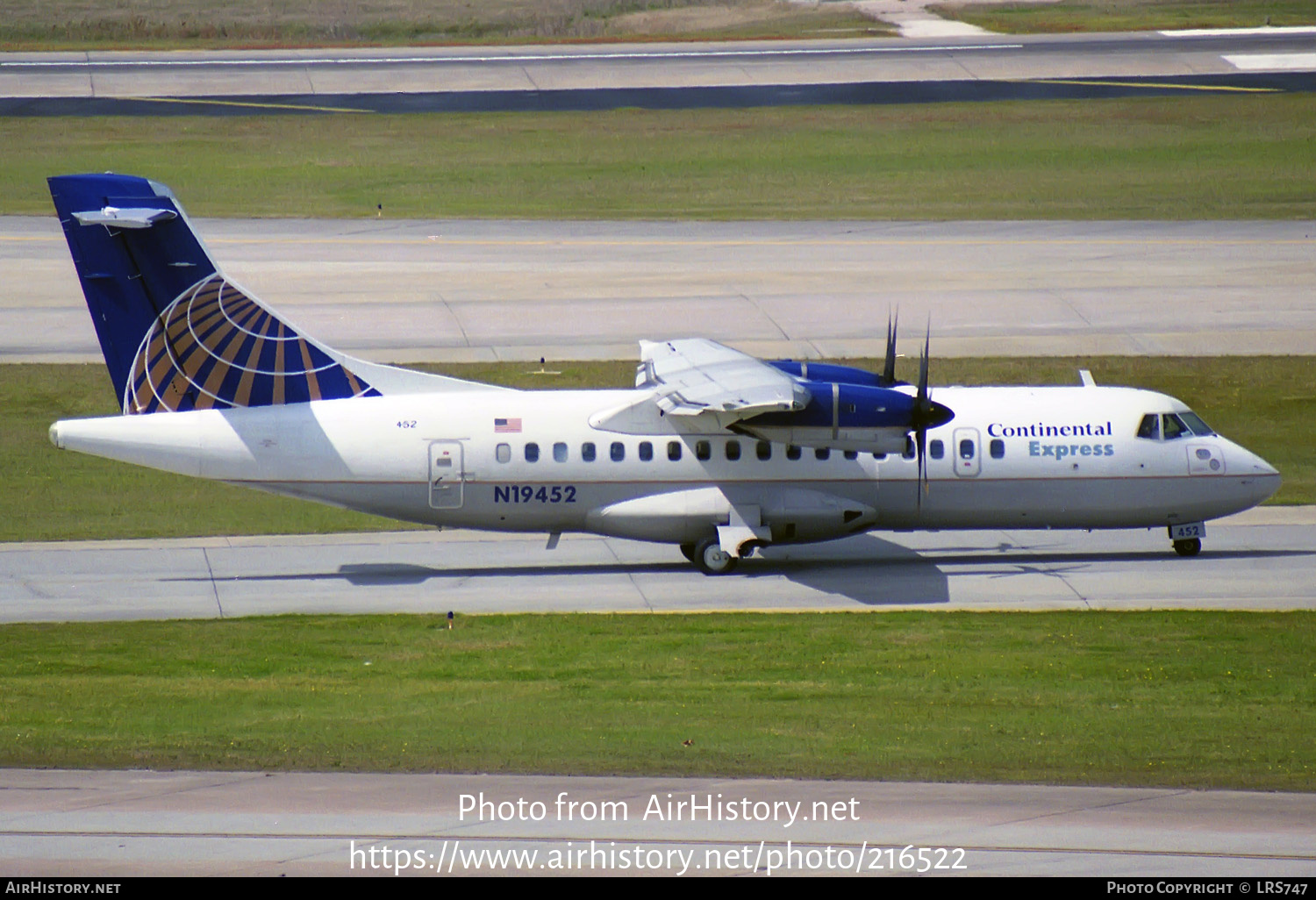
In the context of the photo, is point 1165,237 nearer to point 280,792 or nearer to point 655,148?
point 655,148

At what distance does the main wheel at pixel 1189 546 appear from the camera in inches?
1145

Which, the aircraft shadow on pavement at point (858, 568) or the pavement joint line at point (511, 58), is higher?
the pavement joint line at point (511, 58)

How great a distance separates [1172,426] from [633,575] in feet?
31.8

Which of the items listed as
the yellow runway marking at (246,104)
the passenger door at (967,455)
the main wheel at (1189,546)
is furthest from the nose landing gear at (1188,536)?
the yellow runway marking at (246,104)

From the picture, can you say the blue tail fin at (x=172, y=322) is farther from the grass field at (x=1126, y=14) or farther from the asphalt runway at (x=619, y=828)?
the grass field at (x=1126, y=14)

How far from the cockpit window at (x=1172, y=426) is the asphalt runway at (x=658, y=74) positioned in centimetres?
4216

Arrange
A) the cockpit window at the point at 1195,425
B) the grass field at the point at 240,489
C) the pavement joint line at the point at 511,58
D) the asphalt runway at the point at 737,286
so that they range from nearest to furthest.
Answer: the cockpit window at the point at 1195,425 < the grass field at the point at 240,489 < the asphalt runway at the point at 737,286 < the pavement joint line at the point at 511,58

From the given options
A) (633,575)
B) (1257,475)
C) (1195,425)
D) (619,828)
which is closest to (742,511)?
(633,575)

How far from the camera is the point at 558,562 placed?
1158 inches

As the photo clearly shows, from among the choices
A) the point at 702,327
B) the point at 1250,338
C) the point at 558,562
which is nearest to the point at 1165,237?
the point at 1250,338

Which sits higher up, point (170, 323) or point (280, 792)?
point (170, 323)

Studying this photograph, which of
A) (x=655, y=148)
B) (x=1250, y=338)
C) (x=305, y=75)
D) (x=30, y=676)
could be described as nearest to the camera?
(x=30, y=676)

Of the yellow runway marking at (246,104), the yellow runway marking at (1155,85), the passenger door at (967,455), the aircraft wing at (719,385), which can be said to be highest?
the yellow runway marking at (1155,85)

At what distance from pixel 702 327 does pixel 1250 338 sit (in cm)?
1410
